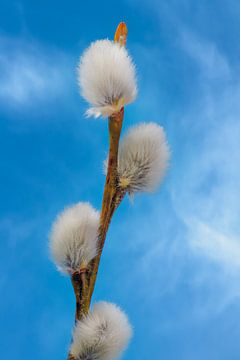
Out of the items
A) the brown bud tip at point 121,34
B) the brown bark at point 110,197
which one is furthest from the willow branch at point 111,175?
the brown bud tip at point 121,34

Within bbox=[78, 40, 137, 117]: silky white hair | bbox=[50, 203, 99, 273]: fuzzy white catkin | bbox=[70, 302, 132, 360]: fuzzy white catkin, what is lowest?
bbox=[70, 302, 132, 360]: fuzzy white catkin

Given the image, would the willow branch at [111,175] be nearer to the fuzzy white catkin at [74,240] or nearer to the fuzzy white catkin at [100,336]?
the fuzzy white catkin at [74,240]

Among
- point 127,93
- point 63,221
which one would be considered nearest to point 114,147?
point 127,93

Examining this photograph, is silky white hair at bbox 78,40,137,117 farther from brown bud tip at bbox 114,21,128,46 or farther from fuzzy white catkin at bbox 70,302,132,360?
fuzzy white catkin at bbox 70,302,132,360

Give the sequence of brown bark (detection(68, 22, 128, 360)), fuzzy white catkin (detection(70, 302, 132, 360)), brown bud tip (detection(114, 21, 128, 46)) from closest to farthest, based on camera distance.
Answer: fuzzy white catkin (detection(70, 302, 132, 360))
brown bark (detection(68, 22, 128, 360))
brown bud tip (detection(114, 21, 128, 46))

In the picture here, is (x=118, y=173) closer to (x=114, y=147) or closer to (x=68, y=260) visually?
(x=114, y=147)

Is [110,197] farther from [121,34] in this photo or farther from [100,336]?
[121,34]

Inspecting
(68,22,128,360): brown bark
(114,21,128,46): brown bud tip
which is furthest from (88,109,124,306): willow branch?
(114,21,128,46): brown bud tip
